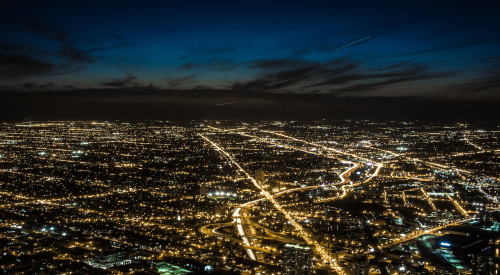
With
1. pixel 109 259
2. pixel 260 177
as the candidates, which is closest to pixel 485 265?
pixel 109 259

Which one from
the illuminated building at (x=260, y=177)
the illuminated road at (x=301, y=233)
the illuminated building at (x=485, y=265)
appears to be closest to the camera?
the illuminated building at (x=485, y=265)

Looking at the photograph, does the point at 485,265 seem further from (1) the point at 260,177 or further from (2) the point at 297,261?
(1) the point at 260,177

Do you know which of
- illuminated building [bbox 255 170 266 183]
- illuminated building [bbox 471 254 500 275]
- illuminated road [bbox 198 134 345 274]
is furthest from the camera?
illuminated building [bbox 255 170 266 183]

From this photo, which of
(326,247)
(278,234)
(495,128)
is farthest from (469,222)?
(495,128)

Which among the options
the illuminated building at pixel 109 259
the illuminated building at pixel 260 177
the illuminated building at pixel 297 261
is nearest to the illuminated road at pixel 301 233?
the illuminated building at pixel 260 177

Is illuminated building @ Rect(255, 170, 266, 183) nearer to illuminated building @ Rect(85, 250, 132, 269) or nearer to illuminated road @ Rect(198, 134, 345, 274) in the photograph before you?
illuminated road @ Rect(198, 134, 345, 274)

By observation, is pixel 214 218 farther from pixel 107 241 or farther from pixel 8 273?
pixel 8 273

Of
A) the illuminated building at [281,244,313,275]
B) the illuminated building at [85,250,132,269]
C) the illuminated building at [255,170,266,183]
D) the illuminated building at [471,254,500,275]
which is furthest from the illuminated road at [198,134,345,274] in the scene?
the illuminated building at [85,250,132,269]

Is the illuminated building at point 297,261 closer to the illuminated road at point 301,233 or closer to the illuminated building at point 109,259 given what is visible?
the illuminated road at point 301,233
